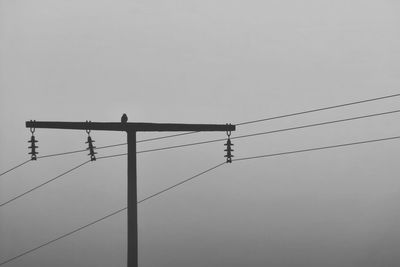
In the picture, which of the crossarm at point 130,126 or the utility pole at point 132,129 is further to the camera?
the crossarm at point 130,126

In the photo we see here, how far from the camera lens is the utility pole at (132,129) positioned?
12961 millimetres

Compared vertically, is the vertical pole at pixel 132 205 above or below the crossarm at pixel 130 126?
below

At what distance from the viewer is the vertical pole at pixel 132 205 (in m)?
12.9

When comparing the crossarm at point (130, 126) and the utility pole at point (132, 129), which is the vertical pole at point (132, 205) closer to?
the utility pole at point (132, 129)

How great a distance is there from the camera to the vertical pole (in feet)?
42.3

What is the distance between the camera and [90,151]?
14891mm

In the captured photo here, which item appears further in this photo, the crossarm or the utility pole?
the crossarm

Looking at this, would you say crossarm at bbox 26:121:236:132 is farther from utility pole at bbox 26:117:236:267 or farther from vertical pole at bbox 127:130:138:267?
vertical pole at bbox 127:130:138:267

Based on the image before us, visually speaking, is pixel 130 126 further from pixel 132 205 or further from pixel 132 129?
pixel 132 205

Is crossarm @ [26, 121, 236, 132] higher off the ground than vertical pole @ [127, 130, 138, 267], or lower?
higher

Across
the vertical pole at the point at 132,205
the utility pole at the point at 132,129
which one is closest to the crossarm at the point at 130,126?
the utility pole at the point at 132,129

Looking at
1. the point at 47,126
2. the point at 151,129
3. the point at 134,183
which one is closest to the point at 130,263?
the point at 134,183

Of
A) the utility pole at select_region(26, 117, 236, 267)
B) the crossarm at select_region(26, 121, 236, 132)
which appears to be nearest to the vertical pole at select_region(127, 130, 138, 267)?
the utility pole at select_region(26, 117, 236, 267)

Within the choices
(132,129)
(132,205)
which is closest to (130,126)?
(132,129)
